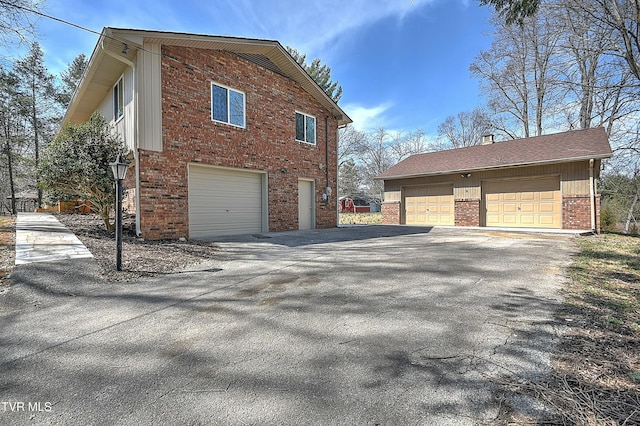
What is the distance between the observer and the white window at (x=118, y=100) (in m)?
9.33

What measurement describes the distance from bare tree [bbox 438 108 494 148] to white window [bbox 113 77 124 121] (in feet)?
94.7

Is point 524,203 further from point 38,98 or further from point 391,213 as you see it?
point 38,98

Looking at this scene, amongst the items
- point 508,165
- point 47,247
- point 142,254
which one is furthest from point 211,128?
point 508,165

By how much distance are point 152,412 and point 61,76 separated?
3292cm

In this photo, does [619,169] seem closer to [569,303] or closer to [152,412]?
[569,303]

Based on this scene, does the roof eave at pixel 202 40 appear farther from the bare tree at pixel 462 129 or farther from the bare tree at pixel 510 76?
the bare tree at pixel 462 129

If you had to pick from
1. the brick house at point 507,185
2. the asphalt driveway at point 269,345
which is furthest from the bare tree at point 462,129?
the asphalt driveway at point 269,345

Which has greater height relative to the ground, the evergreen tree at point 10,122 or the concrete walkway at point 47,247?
the evergreen tree at point 10,122

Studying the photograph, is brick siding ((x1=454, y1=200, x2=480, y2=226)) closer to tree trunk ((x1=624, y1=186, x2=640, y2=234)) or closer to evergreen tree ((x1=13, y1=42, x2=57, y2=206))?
tree trunk ((x1=624, y1=186, x2=640, y2=234))

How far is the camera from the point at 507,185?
13.8m

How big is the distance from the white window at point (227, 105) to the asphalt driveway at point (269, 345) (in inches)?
236

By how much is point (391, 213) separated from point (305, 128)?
297 inches

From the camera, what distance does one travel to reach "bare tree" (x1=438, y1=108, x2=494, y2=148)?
2989 cm

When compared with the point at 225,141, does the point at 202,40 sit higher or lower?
higher
